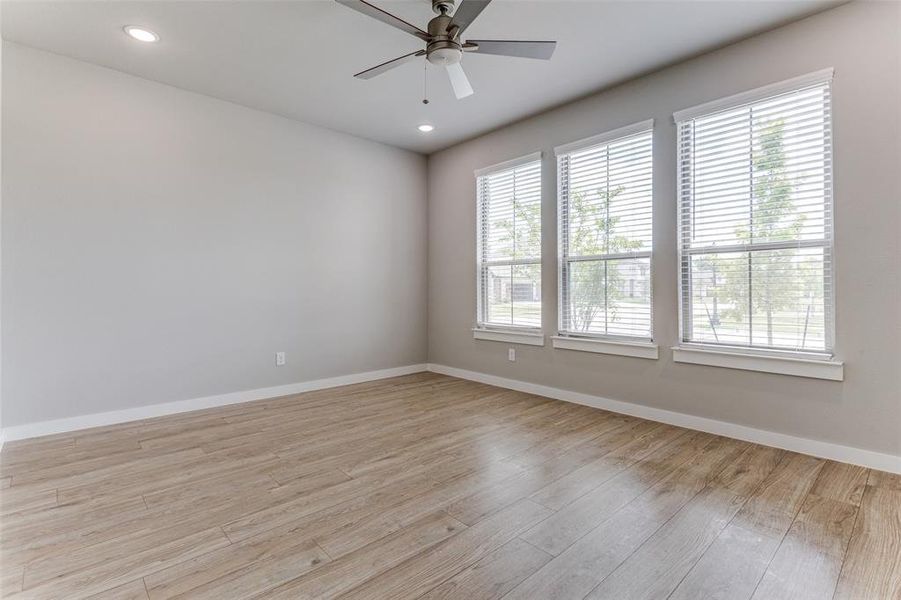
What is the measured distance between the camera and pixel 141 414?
354cm

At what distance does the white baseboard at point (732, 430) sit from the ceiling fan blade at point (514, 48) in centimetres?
282

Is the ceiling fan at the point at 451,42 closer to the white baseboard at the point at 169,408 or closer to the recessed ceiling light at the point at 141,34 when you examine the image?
the recessed ceiling light at the point at 141,34

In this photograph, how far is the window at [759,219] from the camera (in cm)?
272

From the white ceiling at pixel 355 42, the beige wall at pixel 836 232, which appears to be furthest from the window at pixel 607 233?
the white ceiling at pixel 355 42

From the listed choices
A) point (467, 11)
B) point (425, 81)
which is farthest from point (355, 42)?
point (467, 11)

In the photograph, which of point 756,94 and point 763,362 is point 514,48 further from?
point 763,362

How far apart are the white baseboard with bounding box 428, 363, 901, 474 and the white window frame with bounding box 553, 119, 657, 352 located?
1.49 ft

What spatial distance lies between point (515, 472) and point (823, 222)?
8.34 feet

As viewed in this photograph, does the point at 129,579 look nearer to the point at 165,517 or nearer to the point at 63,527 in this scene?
the point at 165,517

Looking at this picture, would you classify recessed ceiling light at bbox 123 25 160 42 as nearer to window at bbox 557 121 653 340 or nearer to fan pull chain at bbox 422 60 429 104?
fan pull chain at bbox 422 60 429 104

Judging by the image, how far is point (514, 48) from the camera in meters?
2.48

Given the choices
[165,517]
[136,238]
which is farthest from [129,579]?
[136,238]

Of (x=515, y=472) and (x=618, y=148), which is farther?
(x=618, y=148)

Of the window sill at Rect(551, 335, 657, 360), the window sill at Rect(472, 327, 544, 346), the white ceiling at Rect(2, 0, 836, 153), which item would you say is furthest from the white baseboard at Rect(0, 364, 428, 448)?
the white ceiling at Rect(2, 0, 836, 153)
